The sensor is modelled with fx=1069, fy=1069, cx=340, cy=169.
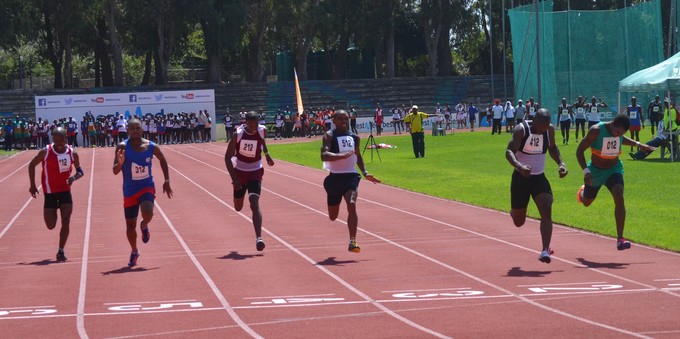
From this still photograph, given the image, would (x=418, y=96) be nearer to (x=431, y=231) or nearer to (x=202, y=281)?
(x=431, y=231)

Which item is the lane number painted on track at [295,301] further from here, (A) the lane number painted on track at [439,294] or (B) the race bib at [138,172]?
(B) the race bib at [138,172]

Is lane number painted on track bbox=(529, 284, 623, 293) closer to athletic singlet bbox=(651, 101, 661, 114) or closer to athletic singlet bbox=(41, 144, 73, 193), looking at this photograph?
athletic singlet bbox=(41, 144, 73, 193)

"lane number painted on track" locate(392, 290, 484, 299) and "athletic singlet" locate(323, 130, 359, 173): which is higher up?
"athletic singlet" locate(323, 130, 359, 173)

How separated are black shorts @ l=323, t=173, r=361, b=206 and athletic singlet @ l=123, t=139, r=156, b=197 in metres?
2.24

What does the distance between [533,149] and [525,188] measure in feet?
1.51

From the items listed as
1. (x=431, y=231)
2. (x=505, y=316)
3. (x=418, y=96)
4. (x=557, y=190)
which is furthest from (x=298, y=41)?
(x=505, y=316)

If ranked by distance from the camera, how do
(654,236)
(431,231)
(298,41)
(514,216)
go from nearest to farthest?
(514,216) → (654,236) → (431,231) → (298,41)

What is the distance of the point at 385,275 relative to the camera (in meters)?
11.8

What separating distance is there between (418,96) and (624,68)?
59.2 ft

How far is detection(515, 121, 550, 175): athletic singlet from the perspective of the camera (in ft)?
40.3

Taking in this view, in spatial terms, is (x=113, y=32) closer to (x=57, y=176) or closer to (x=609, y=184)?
(x=57, y=176)

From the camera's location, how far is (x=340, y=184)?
1341cm

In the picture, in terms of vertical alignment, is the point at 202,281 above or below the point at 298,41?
below

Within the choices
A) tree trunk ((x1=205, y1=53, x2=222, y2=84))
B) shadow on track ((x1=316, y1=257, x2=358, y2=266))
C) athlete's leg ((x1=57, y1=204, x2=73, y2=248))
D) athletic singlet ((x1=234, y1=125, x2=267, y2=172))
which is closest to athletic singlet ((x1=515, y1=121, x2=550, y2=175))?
shadow on track ((x1=316, y1=257, x2=358, y2=266))
